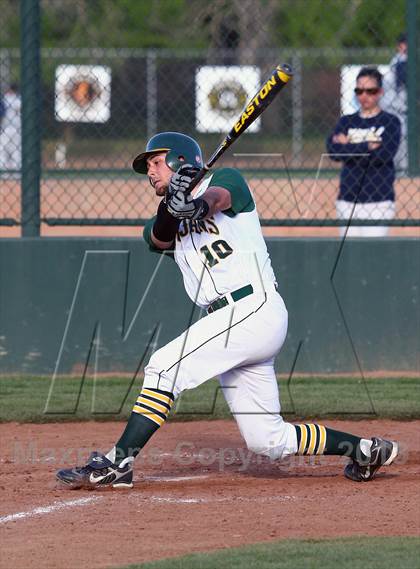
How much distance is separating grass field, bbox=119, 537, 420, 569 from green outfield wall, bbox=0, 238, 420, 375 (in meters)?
3.97

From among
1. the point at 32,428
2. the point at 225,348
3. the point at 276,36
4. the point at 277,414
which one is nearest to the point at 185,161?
the point at 225,348

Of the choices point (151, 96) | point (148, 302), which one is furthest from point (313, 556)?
point (151, 96)

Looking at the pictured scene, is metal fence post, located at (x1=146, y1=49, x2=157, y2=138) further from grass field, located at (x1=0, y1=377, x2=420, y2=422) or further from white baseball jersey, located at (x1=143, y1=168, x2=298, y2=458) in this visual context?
white baseball jersey, located at (x1=143, y1=168, x2=298, y2=458)

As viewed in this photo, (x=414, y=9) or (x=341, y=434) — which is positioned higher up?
(x=414, y=9)

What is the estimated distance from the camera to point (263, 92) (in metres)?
4.93

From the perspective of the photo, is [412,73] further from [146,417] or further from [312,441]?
[146,417]

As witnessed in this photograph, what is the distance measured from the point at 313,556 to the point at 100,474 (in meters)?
1.41

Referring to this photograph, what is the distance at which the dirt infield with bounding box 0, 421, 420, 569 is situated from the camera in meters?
4.53

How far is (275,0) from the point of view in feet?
69.9

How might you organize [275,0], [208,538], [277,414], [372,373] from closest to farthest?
[208,538], [277,414], [372,373], [275,0]

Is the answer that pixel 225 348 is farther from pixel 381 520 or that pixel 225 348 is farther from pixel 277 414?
pixel 381 520

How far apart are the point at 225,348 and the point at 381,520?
41.2 inches

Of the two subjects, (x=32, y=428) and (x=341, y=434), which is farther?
(x=32, y=428)

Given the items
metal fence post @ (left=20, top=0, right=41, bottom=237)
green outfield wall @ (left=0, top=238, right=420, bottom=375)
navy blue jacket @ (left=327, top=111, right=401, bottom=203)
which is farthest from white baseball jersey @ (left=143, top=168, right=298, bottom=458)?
navy blue jacket @ (left=327, top=111, right=401, bottom=203)
